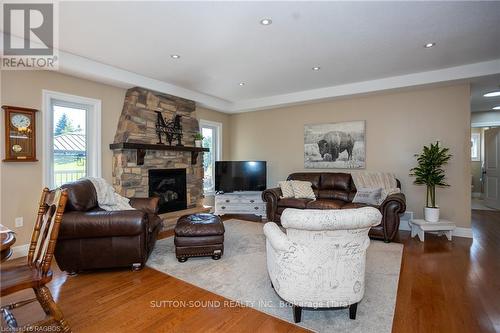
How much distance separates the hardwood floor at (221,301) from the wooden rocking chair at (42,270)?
23 cm

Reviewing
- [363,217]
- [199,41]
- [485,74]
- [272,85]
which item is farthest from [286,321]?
[485,74]

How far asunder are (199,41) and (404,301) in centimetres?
350

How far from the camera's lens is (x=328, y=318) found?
6.55 ft

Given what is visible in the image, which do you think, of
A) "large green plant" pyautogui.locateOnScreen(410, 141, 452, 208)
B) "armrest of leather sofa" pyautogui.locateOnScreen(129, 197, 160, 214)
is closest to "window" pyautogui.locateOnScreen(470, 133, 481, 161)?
"large green plant" pyautogui.locateOnScreen(410, 141, 452, 208)

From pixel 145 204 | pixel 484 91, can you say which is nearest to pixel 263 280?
pixel 145 204

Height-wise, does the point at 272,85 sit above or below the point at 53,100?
above

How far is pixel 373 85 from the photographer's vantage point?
14.9 ft

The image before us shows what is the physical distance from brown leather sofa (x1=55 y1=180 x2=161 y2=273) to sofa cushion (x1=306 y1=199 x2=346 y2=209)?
2.78m

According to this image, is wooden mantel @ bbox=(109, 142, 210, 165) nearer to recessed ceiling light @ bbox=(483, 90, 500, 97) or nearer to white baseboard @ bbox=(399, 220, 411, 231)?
white baseboard @ bbox=(399, 220, 411, 231)

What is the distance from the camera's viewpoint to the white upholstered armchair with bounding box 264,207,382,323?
175cm

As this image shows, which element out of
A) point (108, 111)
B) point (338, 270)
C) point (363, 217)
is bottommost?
point (338, 270)

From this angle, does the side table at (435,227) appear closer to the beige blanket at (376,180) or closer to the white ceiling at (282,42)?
the beige blanket at (376,180)

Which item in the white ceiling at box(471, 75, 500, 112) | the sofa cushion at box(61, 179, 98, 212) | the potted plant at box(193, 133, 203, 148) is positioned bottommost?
the sofa cushion at box(61, 179, 98, 212)

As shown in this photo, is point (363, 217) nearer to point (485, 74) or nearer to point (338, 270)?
point (338, 270)
